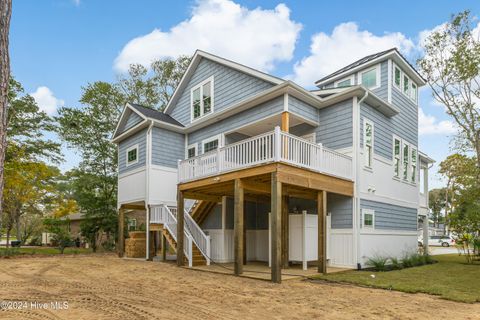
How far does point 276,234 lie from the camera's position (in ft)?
30.0

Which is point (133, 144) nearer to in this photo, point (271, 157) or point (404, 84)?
point (271, 157)

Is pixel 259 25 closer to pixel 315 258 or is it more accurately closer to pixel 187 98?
pixel 187 98

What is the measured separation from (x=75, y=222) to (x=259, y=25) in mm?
27712

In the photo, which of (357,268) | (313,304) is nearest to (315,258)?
(357,268)

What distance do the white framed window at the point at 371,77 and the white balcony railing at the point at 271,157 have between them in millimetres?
4688

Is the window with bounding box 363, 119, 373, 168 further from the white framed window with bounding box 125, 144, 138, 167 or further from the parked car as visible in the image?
the parked car

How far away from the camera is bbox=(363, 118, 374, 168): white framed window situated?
12.7 m

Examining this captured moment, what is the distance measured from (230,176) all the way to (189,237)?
350cm

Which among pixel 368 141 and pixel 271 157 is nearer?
pixel 271 157

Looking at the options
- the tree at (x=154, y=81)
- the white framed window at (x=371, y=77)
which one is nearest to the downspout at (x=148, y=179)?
the white framed window at (x=371, y=77)

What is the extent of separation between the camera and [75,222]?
35.5 meters

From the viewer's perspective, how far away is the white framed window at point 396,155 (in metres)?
14.8

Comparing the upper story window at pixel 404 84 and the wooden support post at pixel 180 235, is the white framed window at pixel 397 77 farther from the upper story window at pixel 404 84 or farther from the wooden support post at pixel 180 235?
the wooden support post at pixel 180 235

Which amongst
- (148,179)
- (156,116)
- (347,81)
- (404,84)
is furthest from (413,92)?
(148,179)
